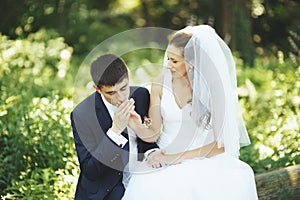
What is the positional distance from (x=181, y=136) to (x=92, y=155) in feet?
2.11

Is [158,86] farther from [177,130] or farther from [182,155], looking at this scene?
[182,155]

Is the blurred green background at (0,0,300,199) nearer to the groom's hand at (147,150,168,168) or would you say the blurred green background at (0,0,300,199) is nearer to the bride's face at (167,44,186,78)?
the groom's hand at (147,150,168,168)

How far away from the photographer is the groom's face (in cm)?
401

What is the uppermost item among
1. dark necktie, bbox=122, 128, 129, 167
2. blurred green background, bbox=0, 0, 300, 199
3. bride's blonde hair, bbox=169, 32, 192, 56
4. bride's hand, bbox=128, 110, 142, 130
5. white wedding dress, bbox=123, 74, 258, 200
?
bride's blonde hair, bbox=169, 32, 192, 56

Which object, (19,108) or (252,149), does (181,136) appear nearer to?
(252,149)

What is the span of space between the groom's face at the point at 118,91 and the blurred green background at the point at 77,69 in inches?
44.5

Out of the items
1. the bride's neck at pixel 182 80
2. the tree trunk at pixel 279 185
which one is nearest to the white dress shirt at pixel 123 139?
the bride's neck at pixel 182 80

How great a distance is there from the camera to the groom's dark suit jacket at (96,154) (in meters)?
4.10

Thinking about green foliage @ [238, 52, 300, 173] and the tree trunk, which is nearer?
the tree trunk

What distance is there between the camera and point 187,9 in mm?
13617

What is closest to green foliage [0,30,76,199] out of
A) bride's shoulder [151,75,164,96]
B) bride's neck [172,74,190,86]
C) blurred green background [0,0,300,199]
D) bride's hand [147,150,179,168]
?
blurred green background [0,0,300,199]

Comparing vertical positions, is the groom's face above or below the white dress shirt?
above

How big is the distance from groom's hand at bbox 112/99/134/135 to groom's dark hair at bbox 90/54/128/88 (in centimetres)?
15

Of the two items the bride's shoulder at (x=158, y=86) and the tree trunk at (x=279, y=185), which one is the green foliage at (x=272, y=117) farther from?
the bride's shoulder at (x=158, y=86)
